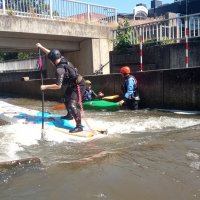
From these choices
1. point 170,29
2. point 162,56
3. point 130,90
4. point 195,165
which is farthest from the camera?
point 170,29

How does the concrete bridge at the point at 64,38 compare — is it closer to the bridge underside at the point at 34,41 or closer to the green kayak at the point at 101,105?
the bridge underside at the point at 34,41

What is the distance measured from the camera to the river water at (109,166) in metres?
4.02

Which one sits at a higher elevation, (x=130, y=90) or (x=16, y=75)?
(x=16, y=75)

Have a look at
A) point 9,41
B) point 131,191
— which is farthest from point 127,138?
point 9,41

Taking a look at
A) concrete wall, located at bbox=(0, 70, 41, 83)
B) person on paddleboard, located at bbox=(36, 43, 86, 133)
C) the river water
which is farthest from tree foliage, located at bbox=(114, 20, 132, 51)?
person on paddleboard, located at bbox=(36, 43, 86, 133)

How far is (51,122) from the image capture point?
25.7 feet

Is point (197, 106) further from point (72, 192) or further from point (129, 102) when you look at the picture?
point (72, 192)

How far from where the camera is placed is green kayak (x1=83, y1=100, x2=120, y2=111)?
11.3 metres

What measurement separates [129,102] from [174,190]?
772 centimetres

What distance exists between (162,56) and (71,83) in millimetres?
8350

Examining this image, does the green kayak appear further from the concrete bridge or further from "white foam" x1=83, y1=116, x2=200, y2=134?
the concrete bridge

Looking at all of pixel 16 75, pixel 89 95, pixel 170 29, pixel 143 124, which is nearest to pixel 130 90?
pixel 89 95

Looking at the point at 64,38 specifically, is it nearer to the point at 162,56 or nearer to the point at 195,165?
the point at 162,56

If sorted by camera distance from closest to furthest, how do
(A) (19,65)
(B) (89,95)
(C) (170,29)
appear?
1. (B) (89,95)
2. (C) (170,29)
3. (A) (19,65)
